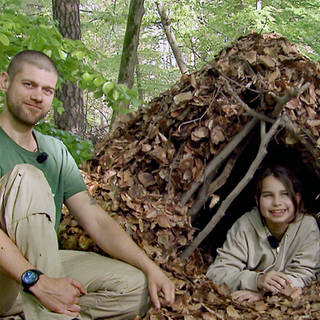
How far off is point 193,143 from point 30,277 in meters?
1.81

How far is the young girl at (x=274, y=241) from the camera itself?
2988mm

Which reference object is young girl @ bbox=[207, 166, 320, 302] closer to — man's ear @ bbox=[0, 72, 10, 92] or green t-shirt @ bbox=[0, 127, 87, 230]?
green t-shirt @ bbox=[0, 127, 87, 230]

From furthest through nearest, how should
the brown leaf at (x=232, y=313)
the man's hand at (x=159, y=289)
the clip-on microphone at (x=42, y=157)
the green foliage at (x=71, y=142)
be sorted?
1. the green foliage at (x=71, y=142)
2. the clip-on microphone at (x=42, y=157)
3. the brown leaf at (x=232, y=313)
4. the man's hand at (x=159, y=289)

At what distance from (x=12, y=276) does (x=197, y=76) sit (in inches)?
96.5

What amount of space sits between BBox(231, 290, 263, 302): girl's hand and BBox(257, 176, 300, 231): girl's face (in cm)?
62

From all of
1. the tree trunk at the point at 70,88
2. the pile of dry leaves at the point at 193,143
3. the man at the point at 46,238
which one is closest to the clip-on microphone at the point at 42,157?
the man at the point at 46,238

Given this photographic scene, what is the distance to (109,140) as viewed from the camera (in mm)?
3955

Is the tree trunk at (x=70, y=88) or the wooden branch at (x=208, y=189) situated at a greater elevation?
the tree trunk at (x=70, y=88)

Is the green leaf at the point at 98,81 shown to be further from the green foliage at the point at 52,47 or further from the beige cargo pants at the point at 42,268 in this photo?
the beige cargo pants at the point at 42,268

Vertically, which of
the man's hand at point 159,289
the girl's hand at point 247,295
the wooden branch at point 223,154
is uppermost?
the wooden branch at point 223,154

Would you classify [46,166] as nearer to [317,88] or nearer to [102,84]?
[102,84]

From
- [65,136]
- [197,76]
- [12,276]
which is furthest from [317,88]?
[65,136]

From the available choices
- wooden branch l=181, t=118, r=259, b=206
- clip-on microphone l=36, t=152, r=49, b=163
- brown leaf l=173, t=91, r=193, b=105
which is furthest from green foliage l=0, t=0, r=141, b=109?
clip-on microphone l=36, t=152, r=49, b=163

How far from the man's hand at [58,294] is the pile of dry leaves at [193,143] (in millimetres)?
875
